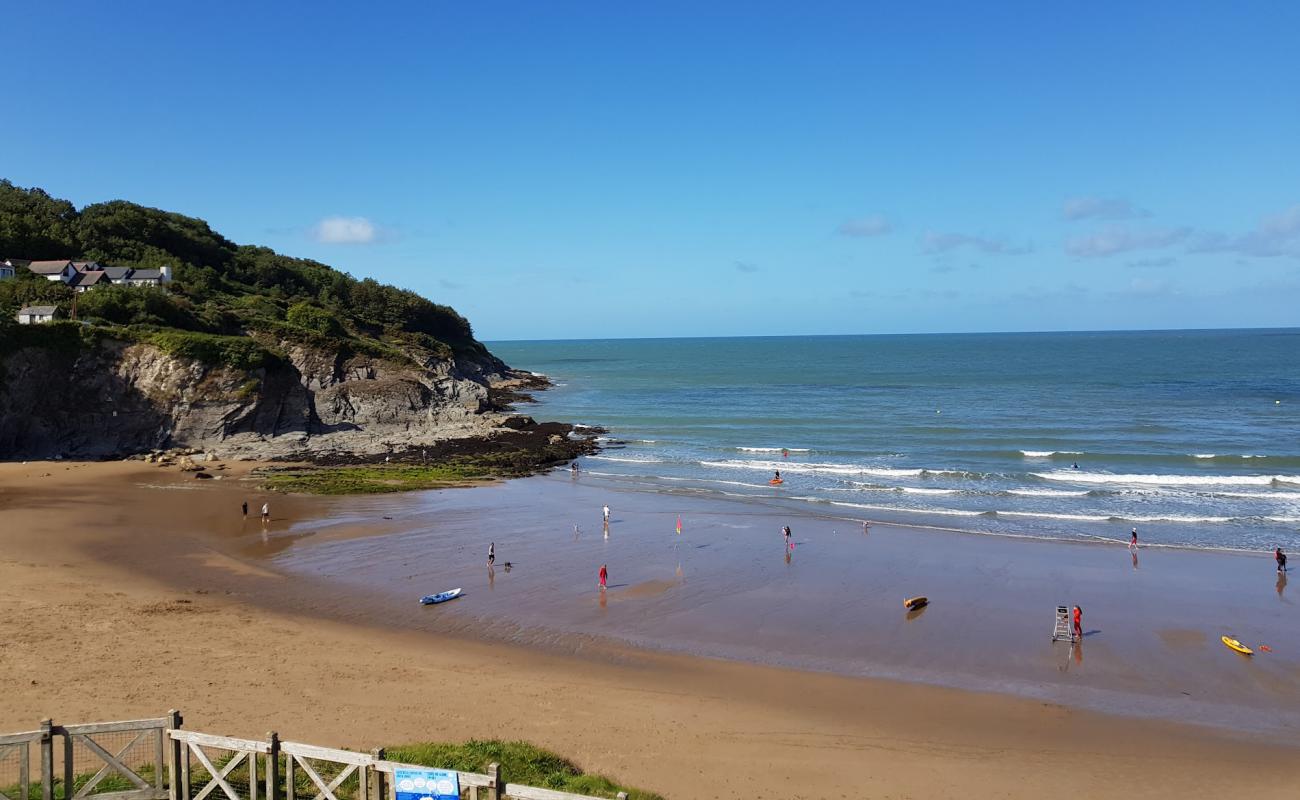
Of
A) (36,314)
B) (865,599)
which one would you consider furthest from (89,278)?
(865,599)

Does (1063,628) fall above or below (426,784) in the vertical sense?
below

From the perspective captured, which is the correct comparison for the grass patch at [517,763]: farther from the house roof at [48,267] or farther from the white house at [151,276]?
the house roof at [48,267]

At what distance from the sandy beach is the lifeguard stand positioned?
1.51ft

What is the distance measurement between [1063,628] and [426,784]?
18769 millimetres

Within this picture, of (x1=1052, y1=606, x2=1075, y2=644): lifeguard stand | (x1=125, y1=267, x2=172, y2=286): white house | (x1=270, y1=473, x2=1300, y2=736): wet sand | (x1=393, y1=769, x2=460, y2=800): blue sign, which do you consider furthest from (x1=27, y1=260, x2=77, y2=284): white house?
(x1=1052, y1=606, x2=1075, y2=644): lifeguard stand

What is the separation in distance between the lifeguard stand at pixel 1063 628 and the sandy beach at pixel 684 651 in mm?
460

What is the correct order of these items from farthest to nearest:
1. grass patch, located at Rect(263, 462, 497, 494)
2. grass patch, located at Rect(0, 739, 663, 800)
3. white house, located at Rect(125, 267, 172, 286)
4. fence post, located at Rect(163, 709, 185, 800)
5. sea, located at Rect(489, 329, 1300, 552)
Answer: white house, located at Rect(125, 267, 172, 286) → grass patch, located at Rect(263, 462, 497, 494) → sea, located at Rect(489, 329, 1300, 552) → grass patch, located at Rect(0, 739, 663, 800) → fence post, located at Rect(163, 709, 185, 800)

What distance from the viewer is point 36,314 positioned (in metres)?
51.2

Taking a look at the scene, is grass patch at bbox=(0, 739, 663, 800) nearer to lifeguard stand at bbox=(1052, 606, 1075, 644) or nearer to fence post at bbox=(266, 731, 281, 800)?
fence post at bbox=(266, 731, 281, 800)

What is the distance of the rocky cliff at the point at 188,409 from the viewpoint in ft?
155

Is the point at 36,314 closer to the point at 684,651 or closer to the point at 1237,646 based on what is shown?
the point at 684,651

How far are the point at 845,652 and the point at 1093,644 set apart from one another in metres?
6.60

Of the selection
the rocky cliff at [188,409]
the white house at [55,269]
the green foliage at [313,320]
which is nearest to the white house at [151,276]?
the white house at [55,269]

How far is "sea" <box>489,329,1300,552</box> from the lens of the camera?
36.0 m
